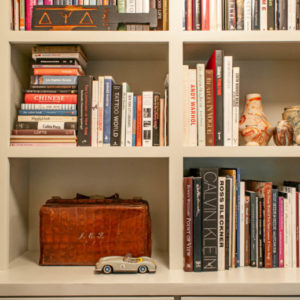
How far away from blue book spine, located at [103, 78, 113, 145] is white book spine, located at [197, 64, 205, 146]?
323 millimetres

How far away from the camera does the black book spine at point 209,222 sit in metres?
1.07

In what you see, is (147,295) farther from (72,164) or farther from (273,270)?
(72,164)

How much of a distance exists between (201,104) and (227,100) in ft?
0.31

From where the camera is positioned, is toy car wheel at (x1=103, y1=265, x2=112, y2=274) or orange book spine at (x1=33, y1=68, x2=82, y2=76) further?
orange book spine at (x1=33, y1=68, x2=82, y2=76)

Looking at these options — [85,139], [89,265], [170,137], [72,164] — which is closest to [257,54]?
[170,137]

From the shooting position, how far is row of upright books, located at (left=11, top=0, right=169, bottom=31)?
1135 millimetres

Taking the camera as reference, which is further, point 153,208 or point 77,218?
point 153,208

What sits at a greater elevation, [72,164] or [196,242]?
[72,164]

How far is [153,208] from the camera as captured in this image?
1373mm

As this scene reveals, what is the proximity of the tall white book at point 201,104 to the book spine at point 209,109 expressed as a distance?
0.01 meters

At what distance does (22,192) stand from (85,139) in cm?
40

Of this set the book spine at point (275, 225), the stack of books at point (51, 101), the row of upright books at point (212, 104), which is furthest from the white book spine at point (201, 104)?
the stack of books at point (51, 101)

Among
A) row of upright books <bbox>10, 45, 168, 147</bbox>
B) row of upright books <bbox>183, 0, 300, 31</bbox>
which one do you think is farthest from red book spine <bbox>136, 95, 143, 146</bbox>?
row of upright books <bbox>183, 0, 300, 31</bbox>

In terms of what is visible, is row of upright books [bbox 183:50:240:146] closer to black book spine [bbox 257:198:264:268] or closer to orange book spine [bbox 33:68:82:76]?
black book spine [bbox 257:198:264:268]
